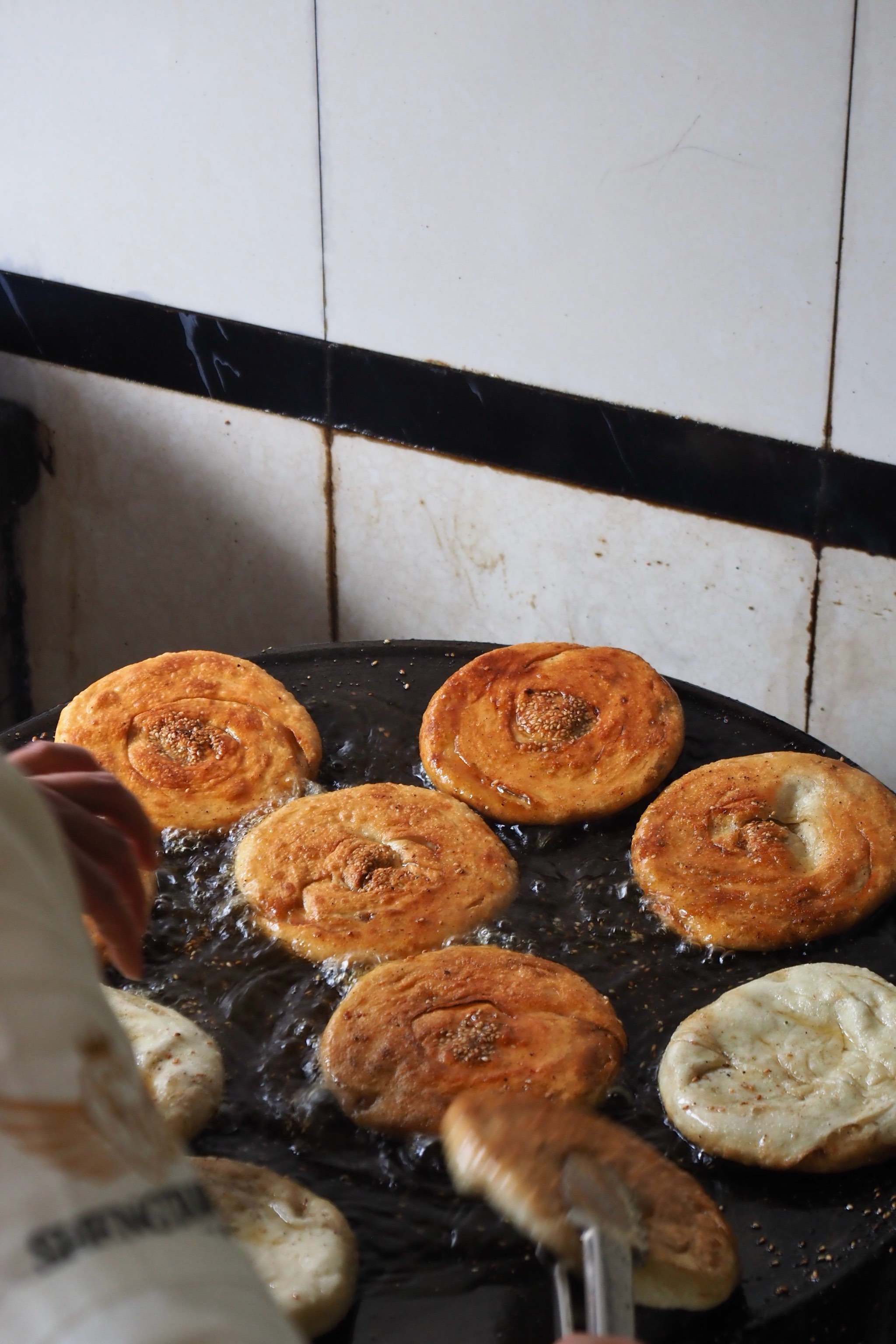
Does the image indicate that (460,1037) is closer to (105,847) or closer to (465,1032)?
(465,1032)

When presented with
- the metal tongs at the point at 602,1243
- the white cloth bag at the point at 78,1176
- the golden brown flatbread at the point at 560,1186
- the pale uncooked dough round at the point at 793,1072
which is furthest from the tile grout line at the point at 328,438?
the white cloth bag at the point at 78,1176

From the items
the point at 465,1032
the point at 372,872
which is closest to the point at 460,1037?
the point at 465,1032

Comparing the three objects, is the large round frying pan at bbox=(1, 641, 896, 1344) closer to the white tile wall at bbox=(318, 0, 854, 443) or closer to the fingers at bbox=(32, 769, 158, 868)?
the fingers at bbox=(32, 769, 158, 868)

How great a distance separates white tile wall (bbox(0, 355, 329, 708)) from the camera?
2516 millimetres

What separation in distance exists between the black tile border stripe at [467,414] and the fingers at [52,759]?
134cm

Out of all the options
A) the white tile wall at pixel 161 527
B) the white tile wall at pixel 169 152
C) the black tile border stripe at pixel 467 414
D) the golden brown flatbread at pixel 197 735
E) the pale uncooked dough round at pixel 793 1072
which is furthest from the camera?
the white tile wall at pixel 161 527

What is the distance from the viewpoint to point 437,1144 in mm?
1055

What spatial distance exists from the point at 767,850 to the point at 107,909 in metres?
0.87

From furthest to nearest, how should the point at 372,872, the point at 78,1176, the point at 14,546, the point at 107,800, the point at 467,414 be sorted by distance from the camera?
the point at 14,546
the point at 467,414
the point at 372,872
the point at 107,800
the point at 78,1176

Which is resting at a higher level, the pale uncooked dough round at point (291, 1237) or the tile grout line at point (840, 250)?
the tile grout line at point (840, 250)

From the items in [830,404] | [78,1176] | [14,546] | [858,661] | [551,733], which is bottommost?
[14,546]

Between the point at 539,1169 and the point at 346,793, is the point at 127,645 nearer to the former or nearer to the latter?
the point at 346,793

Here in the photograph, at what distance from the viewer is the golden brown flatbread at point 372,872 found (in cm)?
129

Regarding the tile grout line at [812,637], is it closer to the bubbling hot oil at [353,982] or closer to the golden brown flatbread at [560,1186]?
the bubbling hot oil at [353,982]
